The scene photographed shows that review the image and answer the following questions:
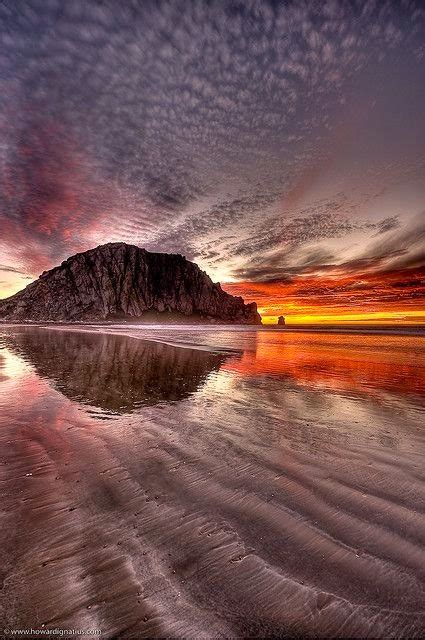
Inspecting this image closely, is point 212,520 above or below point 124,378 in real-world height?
below

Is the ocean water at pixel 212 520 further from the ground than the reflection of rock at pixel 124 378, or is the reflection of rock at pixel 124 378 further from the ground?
the reflection of rock at pixel 124 378

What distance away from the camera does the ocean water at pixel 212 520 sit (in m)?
2.26

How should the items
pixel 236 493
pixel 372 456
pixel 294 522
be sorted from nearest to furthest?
pixel 294 522 → pixel 236 493 → pixel 372 456

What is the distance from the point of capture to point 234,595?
2400 millimetres

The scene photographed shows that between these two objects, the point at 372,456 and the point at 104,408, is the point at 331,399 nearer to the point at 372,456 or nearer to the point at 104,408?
the point at 372,456

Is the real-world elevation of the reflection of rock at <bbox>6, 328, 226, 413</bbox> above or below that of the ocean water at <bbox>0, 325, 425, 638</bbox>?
above

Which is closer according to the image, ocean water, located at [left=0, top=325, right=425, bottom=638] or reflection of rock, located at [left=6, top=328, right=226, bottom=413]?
ocean water, located at [left=0, top=325, right=425, bottom=638]

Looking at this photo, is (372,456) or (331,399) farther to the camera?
(331,399)

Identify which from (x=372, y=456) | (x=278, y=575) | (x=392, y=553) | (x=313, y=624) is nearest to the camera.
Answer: (x=313, y=624)

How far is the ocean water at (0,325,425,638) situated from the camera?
2258 millimetres

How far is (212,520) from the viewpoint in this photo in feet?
11.0

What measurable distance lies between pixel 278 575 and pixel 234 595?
43 centimetres

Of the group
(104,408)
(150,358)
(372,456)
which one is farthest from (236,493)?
(150,358)

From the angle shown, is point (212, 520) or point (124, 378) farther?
point (124, 378)
